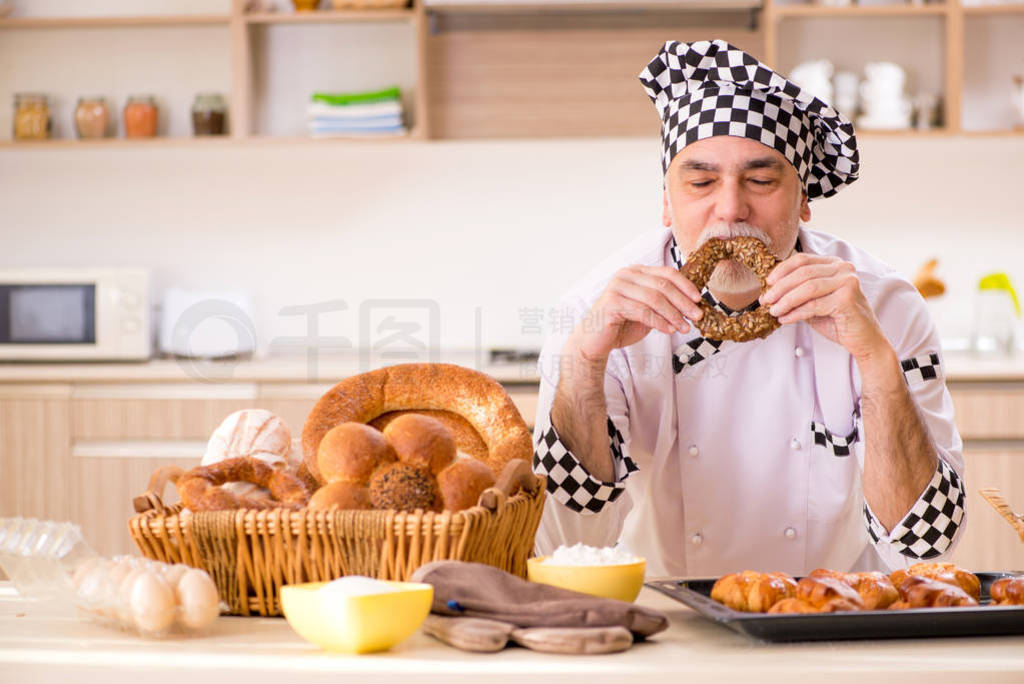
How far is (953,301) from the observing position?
3674mm

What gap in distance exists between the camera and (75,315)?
134 inches

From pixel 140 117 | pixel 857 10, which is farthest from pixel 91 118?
pixel 857 10

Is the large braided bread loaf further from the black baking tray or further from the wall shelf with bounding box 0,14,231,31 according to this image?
the wall shelf with bounding box 0,14,231,31

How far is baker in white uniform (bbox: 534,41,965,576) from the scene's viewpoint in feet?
4.61

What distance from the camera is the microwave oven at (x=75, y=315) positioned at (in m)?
3.38

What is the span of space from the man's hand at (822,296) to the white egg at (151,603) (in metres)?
0.79

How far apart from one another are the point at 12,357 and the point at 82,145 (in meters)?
0.73

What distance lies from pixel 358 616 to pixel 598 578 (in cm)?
24

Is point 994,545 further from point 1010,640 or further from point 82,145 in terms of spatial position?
point 82,145

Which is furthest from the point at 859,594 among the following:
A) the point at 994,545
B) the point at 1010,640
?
the point at 994,545

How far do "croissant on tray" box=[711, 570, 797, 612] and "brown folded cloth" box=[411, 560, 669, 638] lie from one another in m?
0.07

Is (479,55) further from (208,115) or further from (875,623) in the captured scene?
(875,623)

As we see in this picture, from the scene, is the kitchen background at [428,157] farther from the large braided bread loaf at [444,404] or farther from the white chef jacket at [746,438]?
the large braided bread loaf at [444,404]

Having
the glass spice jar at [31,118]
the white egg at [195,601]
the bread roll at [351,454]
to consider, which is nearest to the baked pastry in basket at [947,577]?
the bread roll at [351,454]
